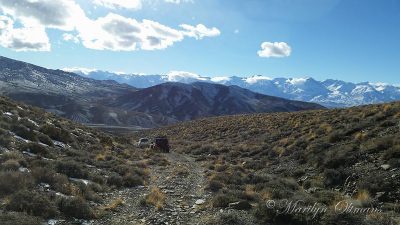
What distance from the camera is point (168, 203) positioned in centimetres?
1547

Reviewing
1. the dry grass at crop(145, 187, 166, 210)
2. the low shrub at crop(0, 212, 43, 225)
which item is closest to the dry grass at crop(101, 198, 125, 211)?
the dry grass at crop(145, 187, 166, 210)

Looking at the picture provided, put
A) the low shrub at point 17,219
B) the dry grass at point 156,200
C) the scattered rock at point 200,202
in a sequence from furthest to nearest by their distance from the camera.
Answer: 1. the scattered rock at point 200,202
2. the dry grass at point 156,200
3. the low shrub at point 17,219

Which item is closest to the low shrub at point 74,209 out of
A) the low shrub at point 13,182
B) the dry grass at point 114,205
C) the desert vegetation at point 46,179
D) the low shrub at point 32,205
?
the desert vegetation at point 46,179

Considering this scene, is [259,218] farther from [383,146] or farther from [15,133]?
[15,133]

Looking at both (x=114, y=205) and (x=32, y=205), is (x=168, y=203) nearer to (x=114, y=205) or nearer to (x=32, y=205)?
(x=114, y=205)

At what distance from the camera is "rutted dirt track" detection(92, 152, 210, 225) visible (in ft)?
41.9

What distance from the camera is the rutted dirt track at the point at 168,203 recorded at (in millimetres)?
12773

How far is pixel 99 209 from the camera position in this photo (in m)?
13.4

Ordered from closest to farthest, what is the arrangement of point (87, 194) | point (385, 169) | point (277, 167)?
1. point (87, 194)
2. point (385, 169)
3. point (277, 167)

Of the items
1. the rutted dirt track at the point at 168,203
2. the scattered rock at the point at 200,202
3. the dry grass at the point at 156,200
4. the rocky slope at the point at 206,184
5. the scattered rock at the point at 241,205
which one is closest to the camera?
the rocky slope at the point at 206,184

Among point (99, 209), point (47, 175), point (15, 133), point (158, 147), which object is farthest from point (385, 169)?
point (158, 147)

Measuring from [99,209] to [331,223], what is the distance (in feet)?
24.6

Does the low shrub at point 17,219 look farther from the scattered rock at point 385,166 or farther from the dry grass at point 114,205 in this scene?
the scattered rock at point 385,166

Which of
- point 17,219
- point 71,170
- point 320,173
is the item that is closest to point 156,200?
point 71,170
